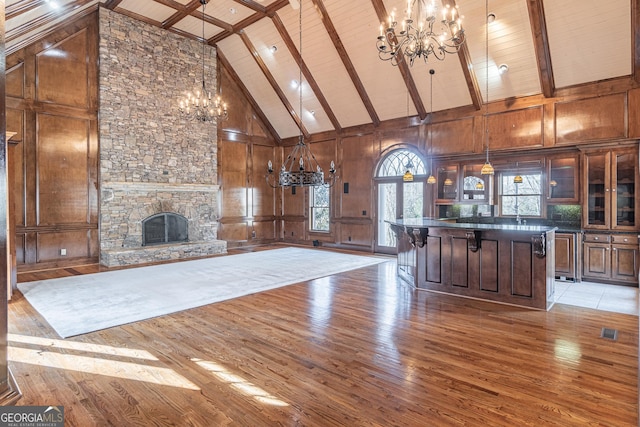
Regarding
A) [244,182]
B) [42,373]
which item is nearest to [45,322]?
[42,373]

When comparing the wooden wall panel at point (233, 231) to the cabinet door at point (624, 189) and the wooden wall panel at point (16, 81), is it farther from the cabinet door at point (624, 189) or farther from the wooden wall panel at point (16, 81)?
the cabinet door at point (624, 189)

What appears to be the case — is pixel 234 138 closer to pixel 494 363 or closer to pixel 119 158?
pixel 119 158

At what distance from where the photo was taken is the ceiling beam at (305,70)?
8.62 metres

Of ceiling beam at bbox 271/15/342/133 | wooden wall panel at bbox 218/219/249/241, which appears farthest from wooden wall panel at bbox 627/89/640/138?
wooden wall panel at bbox 218/219/249/241

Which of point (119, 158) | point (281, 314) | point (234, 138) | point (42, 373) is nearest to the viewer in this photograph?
point (42, 373)

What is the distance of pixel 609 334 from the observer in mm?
3922

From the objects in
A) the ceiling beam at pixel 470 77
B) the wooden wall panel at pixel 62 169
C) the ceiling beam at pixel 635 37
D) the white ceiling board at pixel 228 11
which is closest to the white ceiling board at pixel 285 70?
the white ceiling board at pixel 228 11

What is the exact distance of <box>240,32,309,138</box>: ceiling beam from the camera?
31.7 feet

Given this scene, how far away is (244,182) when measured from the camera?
11477mm

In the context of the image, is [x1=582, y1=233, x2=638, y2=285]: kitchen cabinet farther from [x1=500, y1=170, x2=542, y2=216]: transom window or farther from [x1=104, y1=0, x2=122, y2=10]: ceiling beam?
[x1=104, y1=0, x2=122, y2=10]: ceiling beam

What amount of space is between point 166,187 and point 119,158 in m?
1.27

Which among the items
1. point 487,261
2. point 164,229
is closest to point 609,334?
point 487,261

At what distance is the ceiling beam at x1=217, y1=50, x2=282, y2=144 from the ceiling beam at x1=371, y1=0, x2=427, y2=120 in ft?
16.7

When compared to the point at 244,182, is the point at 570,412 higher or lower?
lower
